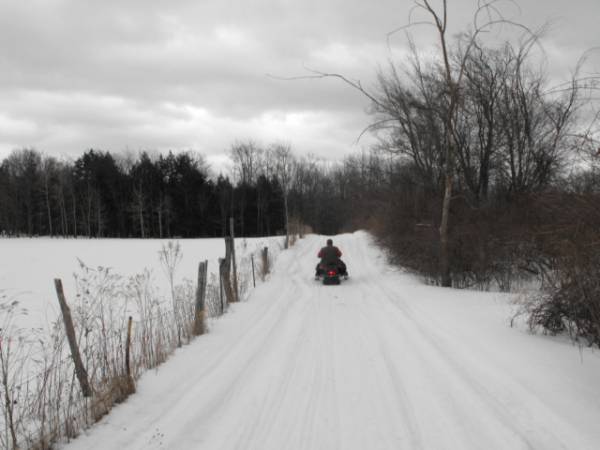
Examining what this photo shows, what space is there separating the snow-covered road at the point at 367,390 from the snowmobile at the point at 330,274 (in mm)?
4915

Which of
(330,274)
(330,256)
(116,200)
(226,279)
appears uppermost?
(116,200)

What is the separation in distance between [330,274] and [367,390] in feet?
27.2

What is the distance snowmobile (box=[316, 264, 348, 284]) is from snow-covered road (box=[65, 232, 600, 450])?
4.91 metres

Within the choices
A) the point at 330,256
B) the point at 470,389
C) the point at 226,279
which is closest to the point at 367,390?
the point at 470,389

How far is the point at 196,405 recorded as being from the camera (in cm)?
395

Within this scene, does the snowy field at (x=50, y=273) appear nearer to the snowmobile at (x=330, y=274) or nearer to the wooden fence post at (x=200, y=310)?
the wooden fence post at (x=200, y=310)

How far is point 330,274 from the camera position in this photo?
12469 mm

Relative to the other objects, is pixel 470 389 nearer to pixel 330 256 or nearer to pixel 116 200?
pixel 330 256

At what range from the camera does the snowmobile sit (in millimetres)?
12375

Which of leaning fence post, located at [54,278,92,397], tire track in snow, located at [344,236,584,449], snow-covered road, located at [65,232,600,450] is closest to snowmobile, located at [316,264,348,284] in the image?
tire track in snow, located at [344,236,584,449]

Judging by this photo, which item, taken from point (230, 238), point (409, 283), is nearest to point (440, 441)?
point (230, 238)

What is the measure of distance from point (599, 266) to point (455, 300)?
4540mm

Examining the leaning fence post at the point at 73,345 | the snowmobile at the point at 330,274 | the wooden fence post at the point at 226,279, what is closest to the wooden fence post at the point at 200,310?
the wooden fence post at the point at 226,279

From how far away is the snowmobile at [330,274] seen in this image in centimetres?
1238
